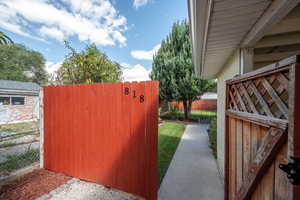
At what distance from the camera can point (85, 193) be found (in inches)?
90.0

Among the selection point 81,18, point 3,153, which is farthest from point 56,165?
point 81,18

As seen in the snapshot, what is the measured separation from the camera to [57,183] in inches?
100.0

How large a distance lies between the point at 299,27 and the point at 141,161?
258 centimetres

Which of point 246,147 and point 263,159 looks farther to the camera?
point 246,147

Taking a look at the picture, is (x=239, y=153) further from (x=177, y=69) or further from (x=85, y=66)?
(x=177, y=69)

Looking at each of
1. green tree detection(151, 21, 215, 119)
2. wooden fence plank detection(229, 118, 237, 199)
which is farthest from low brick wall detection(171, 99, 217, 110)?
wooden fence plank detection(229, 118, 237, 199)

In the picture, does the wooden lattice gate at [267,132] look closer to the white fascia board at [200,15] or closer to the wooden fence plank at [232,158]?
the wooden fence plank at [232,158]

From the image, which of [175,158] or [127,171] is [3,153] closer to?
[127,171]

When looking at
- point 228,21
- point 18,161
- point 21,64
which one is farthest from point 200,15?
point 21,64

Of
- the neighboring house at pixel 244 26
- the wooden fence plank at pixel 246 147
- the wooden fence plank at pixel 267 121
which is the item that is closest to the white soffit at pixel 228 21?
the neighboring house at pixel 244 26

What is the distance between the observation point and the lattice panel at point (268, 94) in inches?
32.1

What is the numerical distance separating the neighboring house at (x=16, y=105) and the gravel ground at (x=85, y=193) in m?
8.66

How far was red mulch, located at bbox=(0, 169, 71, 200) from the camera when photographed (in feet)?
7.24

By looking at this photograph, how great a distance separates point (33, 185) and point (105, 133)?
68.1 inches
